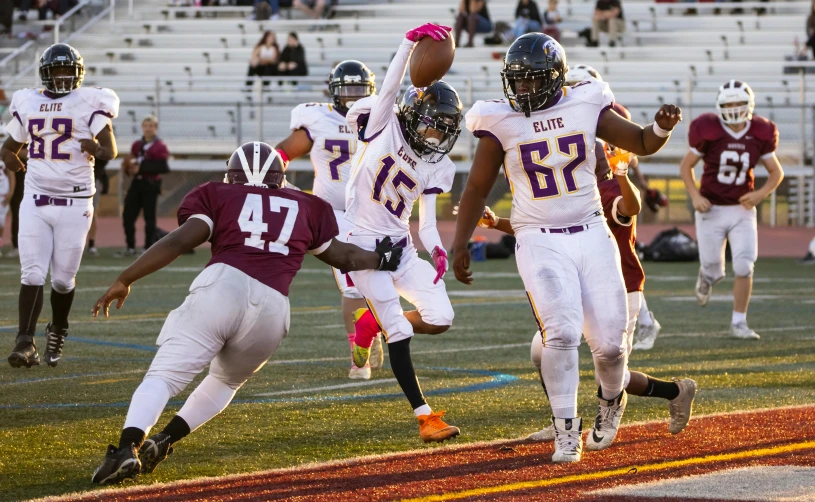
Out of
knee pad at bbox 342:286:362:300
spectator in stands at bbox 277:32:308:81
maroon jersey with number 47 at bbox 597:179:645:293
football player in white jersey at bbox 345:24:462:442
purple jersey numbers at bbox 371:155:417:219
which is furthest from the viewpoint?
spectator in stands at bbox 277:32:308:81

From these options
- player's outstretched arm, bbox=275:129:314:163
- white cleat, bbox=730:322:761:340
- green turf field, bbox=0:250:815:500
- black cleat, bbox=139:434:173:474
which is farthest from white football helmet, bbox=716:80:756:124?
black cleat, bbox=139:434:173:474

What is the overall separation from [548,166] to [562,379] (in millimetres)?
883

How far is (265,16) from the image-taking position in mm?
25906

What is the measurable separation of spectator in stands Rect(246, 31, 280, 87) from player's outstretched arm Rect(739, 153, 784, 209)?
1354 centimetres

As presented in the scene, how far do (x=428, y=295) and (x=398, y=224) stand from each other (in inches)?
15.3

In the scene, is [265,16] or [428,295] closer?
→ [428,295]

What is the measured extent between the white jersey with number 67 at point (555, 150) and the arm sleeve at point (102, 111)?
11.5 feet

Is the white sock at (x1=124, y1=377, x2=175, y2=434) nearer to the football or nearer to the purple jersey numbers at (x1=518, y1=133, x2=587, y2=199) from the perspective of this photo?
the purple jersey numbers at (x1=518, y1=133, x2=587, y2=199)

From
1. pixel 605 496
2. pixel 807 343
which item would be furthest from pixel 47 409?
pixel 807 343

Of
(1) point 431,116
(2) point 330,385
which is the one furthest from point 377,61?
(1) point 431,116

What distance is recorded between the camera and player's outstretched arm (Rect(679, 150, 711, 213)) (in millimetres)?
10102

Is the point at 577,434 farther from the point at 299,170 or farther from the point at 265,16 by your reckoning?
the point at 265,16

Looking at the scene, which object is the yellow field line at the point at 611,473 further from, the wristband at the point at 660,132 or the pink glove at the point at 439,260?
the pink glove at the point at 439,260

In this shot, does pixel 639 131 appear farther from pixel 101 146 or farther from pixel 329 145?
pixel 101 146
